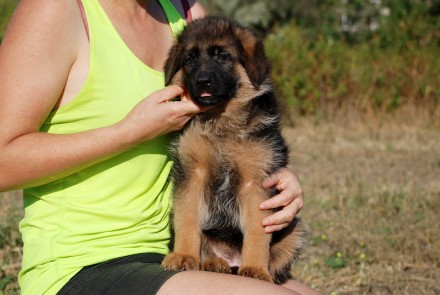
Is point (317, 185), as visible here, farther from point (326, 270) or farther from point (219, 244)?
point (219, 244)

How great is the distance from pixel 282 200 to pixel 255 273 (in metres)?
0.37

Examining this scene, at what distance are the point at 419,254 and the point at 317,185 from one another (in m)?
2.32

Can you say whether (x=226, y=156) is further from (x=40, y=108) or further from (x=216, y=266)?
(x=40, y=108)

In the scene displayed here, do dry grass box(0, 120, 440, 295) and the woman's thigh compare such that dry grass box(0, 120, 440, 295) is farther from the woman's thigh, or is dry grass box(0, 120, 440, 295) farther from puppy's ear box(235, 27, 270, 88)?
the woman's thigh

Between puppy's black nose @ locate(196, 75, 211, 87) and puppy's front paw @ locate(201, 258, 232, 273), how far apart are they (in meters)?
0.79

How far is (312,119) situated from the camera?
11.0 metres

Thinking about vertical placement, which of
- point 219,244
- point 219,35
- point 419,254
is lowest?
point 419,254

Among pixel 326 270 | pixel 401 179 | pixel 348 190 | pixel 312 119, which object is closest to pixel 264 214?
pixel 326 270

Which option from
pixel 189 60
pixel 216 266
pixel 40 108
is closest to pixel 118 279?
pixel 216 266

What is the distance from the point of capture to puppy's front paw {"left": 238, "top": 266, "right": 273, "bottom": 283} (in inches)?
116

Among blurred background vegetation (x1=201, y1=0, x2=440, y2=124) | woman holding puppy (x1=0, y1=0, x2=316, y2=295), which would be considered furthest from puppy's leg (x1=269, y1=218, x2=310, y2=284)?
blurred background vegetation (x1=201, y1=0, x2=440, y2=124)

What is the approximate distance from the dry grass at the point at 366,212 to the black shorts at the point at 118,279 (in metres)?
1.85

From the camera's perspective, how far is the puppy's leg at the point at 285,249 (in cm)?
328

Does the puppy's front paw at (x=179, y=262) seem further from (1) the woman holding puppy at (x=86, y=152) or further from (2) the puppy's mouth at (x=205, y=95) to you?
(2) the puppy's mouth at (x=205, y=95)
